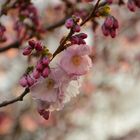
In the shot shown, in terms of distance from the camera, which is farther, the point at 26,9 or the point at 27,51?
the point at 26,9

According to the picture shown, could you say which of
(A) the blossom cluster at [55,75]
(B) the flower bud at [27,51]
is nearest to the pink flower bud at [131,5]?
(A) the blossom cluster at [55,75]

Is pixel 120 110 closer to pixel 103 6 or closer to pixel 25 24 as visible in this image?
pixel 25 24

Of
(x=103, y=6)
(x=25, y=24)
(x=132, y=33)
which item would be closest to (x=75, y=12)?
(x=25, y=24)

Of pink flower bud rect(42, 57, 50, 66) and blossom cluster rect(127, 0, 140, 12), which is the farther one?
blossom cluster rect(127, 0, 140, 12)

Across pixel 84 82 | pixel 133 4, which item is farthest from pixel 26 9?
pixel 84 82

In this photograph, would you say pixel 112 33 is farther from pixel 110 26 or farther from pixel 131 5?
pixel 131 5

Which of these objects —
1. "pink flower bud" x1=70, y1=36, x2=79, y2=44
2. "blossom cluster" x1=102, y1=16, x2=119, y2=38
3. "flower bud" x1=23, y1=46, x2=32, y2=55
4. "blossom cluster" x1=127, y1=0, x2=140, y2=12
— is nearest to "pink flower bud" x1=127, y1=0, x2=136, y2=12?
"blossom cluster" x1=127, y1=0, x2=140, y2=12

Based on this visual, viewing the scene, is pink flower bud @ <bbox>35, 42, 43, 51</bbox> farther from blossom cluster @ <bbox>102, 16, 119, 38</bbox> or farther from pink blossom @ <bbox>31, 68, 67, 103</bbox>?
blossom cluster @ <bbox>102, 16, 119, 38</bbox>
